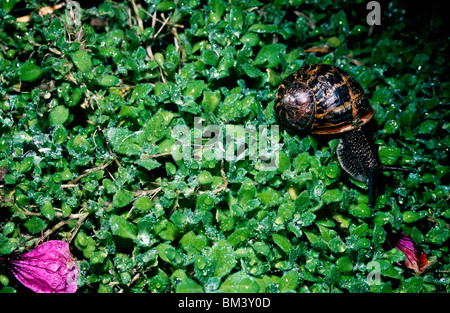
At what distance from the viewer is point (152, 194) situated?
2.20 meters

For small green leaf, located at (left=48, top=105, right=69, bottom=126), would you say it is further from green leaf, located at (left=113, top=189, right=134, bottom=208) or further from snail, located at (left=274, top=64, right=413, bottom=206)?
snail, located at (left=274, top=64, right=413, bottom=206)

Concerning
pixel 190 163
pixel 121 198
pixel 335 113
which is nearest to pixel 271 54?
pixel 335 113

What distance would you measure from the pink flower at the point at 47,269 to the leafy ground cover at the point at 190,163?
89 mm

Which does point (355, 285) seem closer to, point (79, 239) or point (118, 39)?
point (79, 239)

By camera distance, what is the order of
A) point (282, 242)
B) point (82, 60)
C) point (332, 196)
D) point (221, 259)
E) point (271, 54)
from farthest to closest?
point (271, 54), point (82, 60), point (332, 196), point (282, 242), point (221, 259)

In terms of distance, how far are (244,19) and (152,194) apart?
146 cm

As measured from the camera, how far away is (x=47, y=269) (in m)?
1.94

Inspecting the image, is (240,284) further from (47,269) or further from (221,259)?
(47,269)

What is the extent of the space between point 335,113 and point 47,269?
6.78 ft

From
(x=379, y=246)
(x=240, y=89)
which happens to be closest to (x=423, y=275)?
(x=379, y=246)

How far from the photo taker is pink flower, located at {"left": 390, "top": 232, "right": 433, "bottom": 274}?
225cm

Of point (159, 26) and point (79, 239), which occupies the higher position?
point (159, 26)

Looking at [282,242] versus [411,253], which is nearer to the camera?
[282,242]

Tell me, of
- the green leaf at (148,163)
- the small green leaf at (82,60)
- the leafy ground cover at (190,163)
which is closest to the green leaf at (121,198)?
the leafy ground cover at (190,163)
